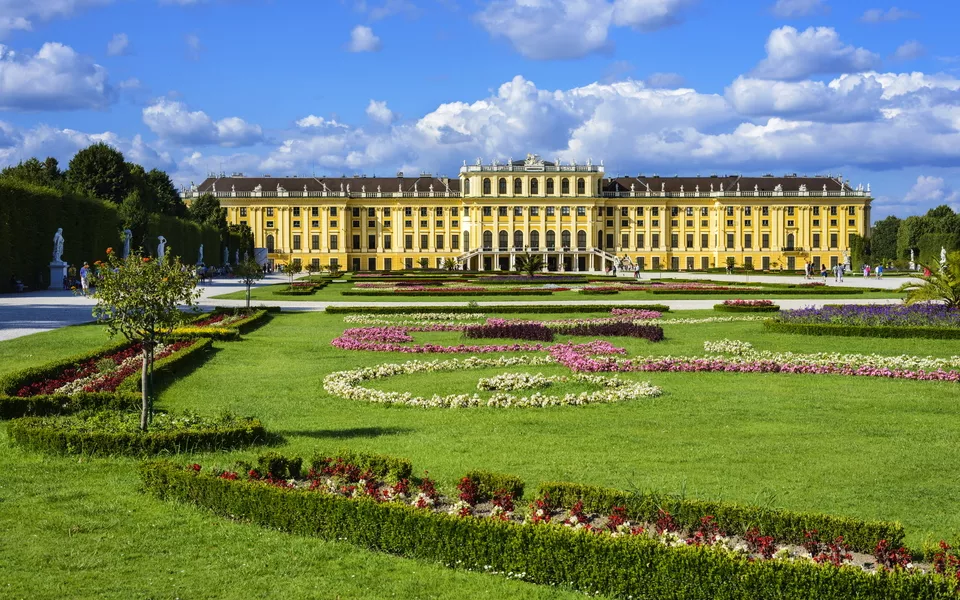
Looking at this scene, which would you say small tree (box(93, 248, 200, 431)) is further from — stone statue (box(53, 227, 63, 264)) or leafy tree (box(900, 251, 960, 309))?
stone statue (box(53, 227, 63, 264))

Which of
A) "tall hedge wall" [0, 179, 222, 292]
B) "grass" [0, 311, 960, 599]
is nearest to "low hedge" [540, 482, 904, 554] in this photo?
"grass" [0, 311, 960, 599]

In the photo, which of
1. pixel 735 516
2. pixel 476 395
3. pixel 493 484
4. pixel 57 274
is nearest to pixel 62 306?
pixel 57 274

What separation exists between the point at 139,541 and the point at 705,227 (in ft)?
317

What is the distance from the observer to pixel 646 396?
11.6 m

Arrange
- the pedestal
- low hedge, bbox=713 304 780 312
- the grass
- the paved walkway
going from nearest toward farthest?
the grass, the paved walkway, low hedge, bbox=713 304 780 312, the pedestal

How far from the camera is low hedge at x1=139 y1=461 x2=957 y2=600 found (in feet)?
16.1

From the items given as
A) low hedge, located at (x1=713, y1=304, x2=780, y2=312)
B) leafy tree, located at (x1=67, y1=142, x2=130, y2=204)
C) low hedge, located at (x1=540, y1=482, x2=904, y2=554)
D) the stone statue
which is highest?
leafy tree, located at (x1=67, y1=142, x2=130, y2=204)

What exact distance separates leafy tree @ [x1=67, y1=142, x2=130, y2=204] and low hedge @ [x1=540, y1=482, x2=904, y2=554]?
184 ft

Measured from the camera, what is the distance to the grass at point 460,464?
5543 mm

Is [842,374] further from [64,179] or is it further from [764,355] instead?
[64,179]

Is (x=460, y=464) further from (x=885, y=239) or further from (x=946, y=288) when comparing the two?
(x=885, y=239)

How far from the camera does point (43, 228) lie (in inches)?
1565

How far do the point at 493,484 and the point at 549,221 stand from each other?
301 feet

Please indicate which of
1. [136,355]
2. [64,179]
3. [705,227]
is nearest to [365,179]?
[705,227]
